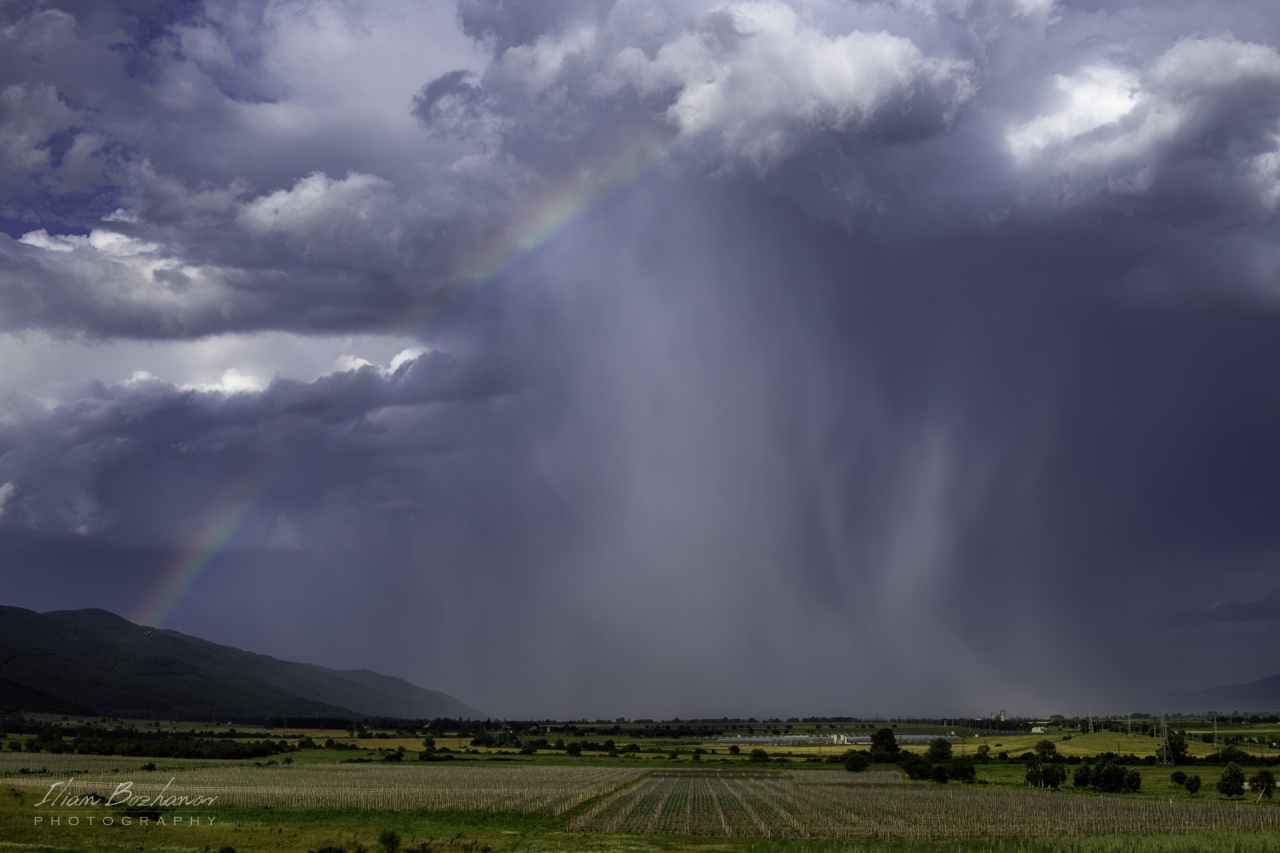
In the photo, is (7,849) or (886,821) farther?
(886,821)

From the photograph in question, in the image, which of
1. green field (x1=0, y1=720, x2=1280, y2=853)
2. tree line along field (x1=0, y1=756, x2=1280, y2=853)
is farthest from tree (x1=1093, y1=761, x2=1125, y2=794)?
tree line along field (x1=0, y1=756, x2=1280, y2=853)

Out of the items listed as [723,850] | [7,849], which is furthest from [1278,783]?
[7,849]

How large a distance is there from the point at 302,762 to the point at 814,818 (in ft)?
383

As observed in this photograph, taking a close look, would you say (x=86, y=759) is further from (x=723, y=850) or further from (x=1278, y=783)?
(x=1278, y=783)

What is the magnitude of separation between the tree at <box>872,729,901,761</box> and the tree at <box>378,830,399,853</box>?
140616 millimetres

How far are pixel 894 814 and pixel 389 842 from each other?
47.4 metres

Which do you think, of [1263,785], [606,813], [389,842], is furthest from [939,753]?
[389,842]

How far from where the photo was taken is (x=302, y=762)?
169m

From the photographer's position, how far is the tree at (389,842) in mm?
62412

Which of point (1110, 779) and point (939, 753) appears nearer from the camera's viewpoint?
point (1110, 779)

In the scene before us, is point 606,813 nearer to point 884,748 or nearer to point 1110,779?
point 1110,779

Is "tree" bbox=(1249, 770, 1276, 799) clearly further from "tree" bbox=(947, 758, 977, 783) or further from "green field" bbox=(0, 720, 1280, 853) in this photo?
"tree" bbox=(947, 758, 977, 783)

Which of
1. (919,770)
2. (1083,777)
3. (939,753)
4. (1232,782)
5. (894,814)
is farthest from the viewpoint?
(939,753)

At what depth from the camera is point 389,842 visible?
2484 inches
